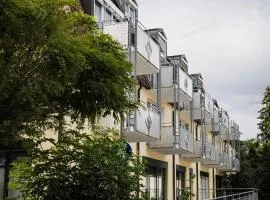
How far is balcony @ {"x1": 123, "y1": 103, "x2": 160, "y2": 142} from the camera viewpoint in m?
21.9

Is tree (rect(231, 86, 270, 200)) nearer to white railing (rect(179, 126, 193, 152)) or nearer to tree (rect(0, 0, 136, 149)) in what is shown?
white railing (rect(179, 126, 193, 152))

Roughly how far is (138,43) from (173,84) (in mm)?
7497

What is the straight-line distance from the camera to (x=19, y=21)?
7.50 m

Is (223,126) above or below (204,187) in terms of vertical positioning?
above

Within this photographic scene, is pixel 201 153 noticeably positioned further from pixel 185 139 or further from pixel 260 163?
pixel 260 163

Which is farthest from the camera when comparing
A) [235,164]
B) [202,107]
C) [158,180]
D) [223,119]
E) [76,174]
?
[235,164]

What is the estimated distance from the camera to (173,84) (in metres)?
29.2

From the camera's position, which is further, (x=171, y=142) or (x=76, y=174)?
(x=171, y=142)

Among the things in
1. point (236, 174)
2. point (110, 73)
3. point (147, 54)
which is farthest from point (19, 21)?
point (236, 174)

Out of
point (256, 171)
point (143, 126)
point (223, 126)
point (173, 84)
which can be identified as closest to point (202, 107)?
point (173, 84)

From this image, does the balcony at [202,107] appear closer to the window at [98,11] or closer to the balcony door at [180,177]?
the balcony door at [180,177]

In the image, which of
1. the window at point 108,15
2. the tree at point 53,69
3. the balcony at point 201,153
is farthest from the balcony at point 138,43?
the balcony at point 201,153

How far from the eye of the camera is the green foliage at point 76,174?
31.3 feet

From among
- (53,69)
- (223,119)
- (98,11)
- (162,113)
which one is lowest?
(53,69)
